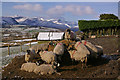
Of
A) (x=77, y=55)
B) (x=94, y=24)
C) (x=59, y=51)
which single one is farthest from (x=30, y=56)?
(x=94, y=24)

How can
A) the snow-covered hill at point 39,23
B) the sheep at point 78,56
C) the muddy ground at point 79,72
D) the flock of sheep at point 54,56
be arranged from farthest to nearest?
the snow-covered hill at point 39,23
the sheep at point 78,56
the flock of sheep at point 54,56
the muddy ground at point 79,72

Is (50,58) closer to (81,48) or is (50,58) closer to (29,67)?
(29,67)

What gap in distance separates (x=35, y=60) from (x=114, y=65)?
19.3 ft

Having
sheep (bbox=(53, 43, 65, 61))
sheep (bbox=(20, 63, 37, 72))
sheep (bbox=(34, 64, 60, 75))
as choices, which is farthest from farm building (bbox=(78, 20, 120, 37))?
sheep (bbox=(34, 64, 60, 75))

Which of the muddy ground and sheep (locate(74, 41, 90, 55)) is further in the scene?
sheep (locate(74, 41, 90, 55))

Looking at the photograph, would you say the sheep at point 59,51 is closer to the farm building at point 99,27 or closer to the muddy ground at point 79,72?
the muddy ground at point 79,72

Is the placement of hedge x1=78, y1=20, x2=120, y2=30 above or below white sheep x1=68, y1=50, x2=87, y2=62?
above

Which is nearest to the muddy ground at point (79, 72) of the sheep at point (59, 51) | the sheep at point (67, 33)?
the sheep at point (59, 51)

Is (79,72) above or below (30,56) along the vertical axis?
below

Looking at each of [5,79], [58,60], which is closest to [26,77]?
[5,79]

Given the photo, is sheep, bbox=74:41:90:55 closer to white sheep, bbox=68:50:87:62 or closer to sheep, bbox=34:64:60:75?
white sheep, bbox=68:50:87:62

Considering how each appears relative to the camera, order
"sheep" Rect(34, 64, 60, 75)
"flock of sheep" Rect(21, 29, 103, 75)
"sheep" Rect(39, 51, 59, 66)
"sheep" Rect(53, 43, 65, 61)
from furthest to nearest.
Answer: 1. "sheep" Rect(53, 43, 65, 61)
2. "sheep" Rect(39, 51, 59, 66)
3. "flock of sheep" Rect(21, 29, 103, 75)
4. "sheep" Rect(34, 64, 60, 75)

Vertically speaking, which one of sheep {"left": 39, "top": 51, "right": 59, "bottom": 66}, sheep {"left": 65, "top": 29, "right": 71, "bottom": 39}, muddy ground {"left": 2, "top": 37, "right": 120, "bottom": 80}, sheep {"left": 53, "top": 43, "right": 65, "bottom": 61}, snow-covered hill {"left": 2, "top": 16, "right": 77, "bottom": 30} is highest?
snow-covered hill {"left": 2, "top": 16, "right": 77, "bottom": 30}

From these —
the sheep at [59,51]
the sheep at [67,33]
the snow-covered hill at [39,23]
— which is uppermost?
the snow-covered hill at [39,23]
